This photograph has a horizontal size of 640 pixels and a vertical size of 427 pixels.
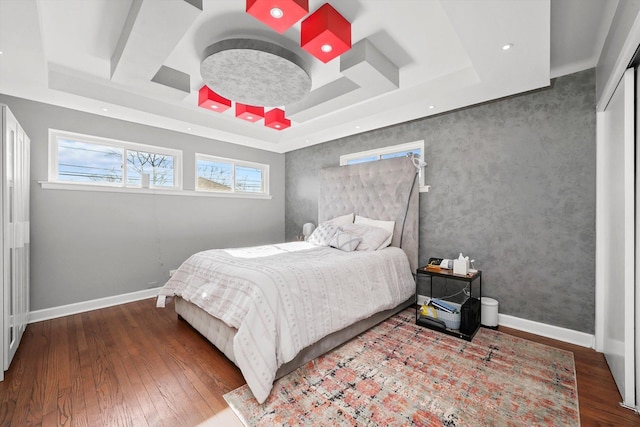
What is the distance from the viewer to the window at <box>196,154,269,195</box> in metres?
4.37

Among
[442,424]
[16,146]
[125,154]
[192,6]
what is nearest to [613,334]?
[442,424]

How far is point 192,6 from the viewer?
1584mm

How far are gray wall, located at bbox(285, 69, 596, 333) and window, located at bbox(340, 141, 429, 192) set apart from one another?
0.10 meters

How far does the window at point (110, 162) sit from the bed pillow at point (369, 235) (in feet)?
8.89

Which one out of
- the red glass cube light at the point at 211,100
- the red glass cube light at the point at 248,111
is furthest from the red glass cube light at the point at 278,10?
the red glass cube light at the point at 248,111

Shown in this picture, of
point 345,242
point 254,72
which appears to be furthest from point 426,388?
point 254,72

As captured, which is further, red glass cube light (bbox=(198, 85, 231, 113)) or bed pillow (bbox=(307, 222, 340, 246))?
bed pillow (bbox=(307, 222, 340, 246))

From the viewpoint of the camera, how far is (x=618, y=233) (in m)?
1.89

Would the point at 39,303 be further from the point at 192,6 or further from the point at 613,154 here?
the point at 613,154

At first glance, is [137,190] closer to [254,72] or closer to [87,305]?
[87,305]

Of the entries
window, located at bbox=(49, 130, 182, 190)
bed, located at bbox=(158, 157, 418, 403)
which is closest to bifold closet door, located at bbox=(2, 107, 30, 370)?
window, located at bbox=(49, 130, 182, 190)

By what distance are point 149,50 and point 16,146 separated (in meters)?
1.35

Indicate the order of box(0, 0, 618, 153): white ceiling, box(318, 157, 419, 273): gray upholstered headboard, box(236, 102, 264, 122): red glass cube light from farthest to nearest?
box(318, 157, 419, 273): gray upholstered headboard
box(236, 102, 264, 122): red glass cube light
box(0, 0, 618, 153): white ceiling

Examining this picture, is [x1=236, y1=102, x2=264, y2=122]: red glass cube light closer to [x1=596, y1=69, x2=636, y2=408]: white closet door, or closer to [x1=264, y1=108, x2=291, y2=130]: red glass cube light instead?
[x1=264, y1=108, x2=291, y2=130]: red glass cube light
